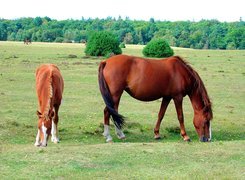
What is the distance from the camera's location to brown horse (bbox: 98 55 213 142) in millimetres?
11438

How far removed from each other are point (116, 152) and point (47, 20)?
8999 cm

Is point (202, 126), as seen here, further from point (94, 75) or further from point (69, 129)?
point (94, 75)

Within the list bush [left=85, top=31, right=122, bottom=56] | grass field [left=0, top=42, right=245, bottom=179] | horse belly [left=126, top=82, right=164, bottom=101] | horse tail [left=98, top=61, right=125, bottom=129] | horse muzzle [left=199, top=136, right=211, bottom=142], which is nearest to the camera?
grass field [left=0, top=42, right=245, bottom=179]

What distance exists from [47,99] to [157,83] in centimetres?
275

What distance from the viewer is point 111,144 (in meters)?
9.88

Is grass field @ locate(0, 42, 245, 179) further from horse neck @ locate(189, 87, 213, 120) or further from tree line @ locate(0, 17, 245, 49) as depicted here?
tree line @ locate(0, 17, 245, 49)

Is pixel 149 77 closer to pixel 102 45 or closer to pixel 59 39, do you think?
pixel 102 45

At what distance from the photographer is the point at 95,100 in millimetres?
16766

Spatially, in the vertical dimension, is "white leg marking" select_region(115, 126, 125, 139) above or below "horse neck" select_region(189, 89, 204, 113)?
below

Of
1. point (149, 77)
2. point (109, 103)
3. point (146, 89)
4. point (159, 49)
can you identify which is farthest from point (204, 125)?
point (159, 49)

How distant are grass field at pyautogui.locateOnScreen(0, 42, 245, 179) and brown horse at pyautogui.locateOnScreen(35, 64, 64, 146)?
304 millimetres

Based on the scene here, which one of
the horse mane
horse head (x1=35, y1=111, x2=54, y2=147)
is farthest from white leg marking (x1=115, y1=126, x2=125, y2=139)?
horse head (x1=35, y1=111, x2=54, y2=147)

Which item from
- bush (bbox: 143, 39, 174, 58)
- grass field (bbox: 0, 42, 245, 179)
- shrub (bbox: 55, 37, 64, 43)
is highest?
grass field (bbox: 0, 42, 245, 179)

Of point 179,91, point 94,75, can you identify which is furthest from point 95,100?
point 94,75
